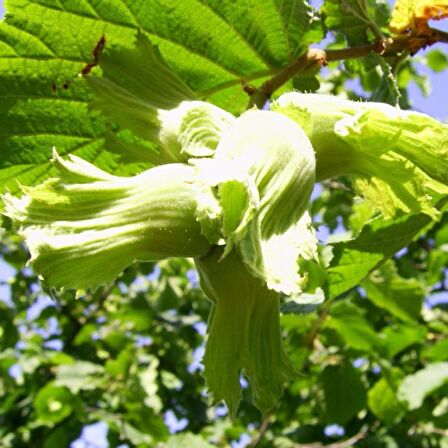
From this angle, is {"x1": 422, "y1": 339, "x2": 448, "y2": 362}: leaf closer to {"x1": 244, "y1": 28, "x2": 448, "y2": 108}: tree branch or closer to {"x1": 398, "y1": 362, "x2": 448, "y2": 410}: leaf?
{"x1": 398, "y1": 362, "x2": 448, "y2": 410}: leaf

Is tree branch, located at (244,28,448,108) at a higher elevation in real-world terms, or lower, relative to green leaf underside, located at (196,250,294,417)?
higher

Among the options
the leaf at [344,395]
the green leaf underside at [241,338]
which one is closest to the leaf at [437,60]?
the leaf at [344,395]

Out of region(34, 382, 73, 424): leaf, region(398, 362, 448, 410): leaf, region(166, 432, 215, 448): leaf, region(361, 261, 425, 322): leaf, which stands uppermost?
region(361, 261, 425, 322): leaf

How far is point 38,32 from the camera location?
4.78 feet

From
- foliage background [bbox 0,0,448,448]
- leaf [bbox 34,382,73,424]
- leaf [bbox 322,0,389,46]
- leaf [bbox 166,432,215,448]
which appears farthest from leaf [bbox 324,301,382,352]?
leaf [bbox 322,0,389,46]

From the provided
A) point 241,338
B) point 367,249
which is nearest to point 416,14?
point 367,249

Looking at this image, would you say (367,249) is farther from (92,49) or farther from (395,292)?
(395,292)

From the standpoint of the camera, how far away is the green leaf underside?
100 centimetres

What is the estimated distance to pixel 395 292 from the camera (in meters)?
3.54

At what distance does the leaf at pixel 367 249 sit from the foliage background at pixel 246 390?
1.17 m

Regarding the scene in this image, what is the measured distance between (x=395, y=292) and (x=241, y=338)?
2.64 meters

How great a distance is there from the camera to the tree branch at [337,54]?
143cm

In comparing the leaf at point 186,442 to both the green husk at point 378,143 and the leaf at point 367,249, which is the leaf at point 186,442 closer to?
the leaf at point 367,249

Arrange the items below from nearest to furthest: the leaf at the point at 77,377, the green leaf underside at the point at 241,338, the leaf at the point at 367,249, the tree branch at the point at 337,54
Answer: the green leaf underside at the point at 241,338 < the tree branch at the point at 337,54 < the leaf at the point at 367,249 < the leaf at the point at 77,377
